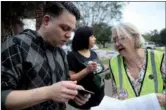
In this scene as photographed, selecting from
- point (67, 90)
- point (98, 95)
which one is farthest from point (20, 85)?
point (98, 95)

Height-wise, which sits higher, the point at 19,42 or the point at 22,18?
the point at 22,18

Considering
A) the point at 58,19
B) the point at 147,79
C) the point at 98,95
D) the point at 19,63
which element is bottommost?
the point at 98,95

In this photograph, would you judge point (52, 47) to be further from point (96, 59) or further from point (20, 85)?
point (96, 59)

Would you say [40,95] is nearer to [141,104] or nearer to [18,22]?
[141,104]

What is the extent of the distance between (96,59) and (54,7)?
1373 millimetres

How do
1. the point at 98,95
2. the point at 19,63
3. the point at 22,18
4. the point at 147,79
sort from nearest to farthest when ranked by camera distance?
the point at 19,63 < the point at 147,79 < the point at 98,95 < the point at 22,18

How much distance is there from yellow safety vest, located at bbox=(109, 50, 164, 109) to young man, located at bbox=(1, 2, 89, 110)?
0.48 metres

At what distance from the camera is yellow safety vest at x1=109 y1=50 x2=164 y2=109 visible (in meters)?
1.80

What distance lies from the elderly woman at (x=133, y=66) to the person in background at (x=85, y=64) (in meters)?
0.40

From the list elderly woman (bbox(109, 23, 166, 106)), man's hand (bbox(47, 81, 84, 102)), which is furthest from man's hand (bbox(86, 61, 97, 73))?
man's hand (bbox(47, 81, 84, 102))

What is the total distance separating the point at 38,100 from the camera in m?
1.07

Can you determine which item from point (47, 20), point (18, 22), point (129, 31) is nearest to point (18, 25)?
point (18, 22)

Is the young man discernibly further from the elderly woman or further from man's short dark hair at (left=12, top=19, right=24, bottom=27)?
man's short dark hair at (left=12, top=19, right=24, bottom=27)

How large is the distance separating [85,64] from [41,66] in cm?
137
